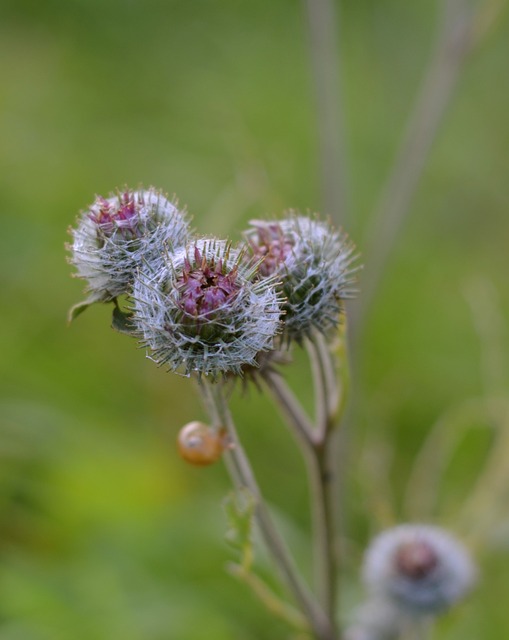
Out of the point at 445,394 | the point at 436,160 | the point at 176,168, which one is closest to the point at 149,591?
the point at 445,394

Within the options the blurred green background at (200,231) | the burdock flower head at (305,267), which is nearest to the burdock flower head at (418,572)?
the blurred green background at (200,231)

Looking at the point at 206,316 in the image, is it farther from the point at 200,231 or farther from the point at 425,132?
the point at 200,231

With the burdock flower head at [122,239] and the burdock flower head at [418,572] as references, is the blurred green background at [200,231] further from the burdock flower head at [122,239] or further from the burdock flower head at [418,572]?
the burdock flower head at [122,239]

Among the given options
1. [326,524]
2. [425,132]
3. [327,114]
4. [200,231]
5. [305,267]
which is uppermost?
[200,231]

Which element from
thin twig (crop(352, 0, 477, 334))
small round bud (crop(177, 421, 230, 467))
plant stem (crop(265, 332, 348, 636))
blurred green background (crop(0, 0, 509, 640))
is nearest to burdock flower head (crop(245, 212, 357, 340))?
plant stem (crop(265, 332, 348, 636))

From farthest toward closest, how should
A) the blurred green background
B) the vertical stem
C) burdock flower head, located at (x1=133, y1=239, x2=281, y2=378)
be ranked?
1. the blurred green background
2. the vertical stem
3. burdock flower head, located at (x1=133, y1=239, x2=281, y2=378)

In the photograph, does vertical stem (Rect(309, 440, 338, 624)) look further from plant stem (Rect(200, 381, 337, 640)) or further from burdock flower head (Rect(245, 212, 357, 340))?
burdock flower head (Rect(245, 212, 357, 340))

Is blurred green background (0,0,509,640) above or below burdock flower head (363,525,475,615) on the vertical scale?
above

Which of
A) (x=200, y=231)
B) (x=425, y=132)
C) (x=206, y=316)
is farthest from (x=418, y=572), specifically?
(x=200, y=231)
